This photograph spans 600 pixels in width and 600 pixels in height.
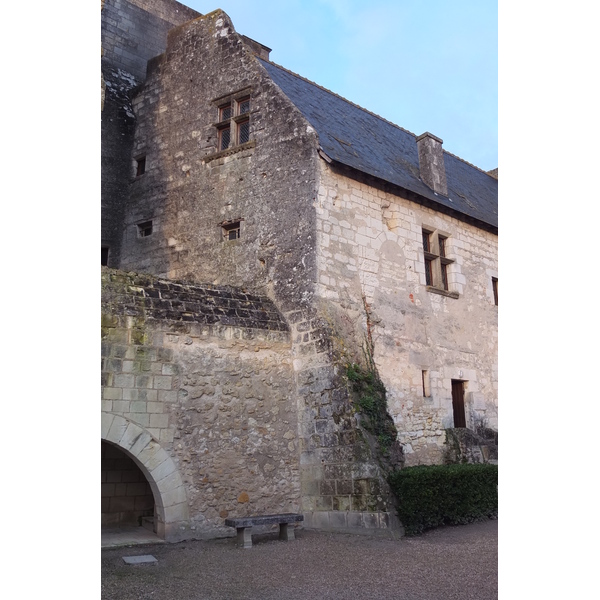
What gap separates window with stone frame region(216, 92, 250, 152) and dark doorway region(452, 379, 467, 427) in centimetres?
524

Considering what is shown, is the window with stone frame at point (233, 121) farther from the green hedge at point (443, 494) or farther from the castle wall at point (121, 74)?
the green hedge at point (443, 494)

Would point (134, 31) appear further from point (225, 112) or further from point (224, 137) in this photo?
point (224, 137)

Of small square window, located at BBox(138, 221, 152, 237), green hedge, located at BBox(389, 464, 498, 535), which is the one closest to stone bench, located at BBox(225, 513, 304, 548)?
green hedge, located at BBox(389, 464, 498, 535)

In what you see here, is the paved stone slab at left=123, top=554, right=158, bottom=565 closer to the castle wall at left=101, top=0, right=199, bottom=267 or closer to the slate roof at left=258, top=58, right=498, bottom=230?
the slate roof at left=258, top=58, right=498, bottom=230

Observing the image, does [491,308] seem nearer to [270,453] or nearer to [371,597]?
[270,453]

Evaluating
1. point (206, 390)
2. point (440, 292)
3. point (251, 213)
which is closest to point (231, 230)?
point (251, 213)

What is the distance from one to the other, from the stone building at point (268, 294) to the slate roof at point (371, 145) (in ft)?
0.23

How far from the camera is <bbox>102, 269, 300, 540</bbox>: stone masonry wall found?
7082 mm

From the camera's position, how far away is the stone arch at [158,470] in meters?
6.83

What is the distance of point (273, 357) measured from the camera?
27.7 ft

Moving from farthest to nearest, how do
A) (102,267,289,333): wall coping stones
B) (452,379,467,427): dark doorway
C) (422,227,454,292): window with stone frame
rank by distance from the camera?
(422,227,454,292): window with stone frame < (452,379,467,427): dark doorway < (102,267,289,333): wall coping stones

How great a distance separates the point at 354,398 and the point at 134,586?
3.64 metres

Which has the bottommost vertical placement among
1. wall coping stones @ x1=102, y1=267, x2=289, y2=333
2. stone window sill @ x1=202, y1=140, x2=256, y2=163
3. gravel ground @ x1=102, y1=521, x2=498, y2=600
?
gravel ground @ x1=102, y1=521, x2=498, y2=600

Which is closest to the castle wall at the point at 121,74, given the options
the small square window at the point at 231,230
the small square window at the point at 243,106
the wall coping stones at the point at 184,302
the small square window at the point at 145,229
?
the small square window at the point at 145,229
